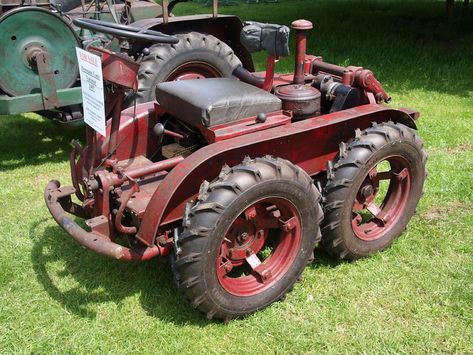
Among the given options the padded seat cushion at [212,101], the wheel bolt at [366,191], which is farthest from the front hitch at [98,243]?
the wheel bolt at [366,191]

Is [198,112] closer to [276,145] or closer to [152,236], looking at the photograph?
[276,145]

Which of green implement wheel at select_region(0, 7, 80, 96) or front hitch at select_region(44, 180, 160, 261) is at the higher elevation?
green implement wheel at select_region(0, 7, 80, 96)

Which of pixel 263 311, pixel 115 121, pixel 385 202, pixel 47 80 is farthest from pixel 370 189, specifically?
pixel 47 80

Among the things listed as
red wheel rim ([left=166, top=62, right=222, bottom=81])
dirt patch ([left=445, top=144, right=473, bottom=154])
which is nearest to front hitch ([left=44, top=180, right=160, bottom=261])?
red wheel rim ([left=166, top=62, right=222, bottom=81])

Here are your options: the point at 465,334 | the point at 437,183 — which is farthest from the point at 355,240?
the point at 437,183

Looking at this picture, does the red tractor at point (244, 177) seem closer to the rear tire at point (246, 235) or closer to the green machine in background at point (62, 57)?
the rear tire at point (246, 235)

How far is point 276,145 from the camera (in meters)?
2.86

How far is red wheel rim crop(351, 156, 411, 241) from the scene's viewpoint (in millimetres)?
3242

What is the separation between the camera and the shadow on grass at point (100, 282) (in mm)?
2945

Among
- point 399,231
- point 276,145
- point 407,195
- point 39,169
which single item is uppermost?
point 276,145

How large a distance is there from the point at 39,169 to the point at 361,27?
8162 millimetres

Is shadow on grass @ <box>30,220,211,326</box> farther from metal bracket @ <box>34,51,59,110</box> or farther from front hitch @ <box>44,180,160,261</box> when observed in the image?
metal bracket @ <box>34,51,59,110</box>

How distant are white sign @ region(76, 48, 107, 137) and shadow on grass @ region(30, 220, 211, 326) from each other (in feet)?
3.23

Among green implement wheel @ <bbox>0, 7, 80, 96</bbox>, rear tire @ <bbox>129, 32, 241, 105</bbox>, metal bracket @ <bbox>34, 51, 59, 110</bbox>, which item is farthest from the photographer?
metal bracket @ <bbox>34, 51, 59, 110</bbox>
